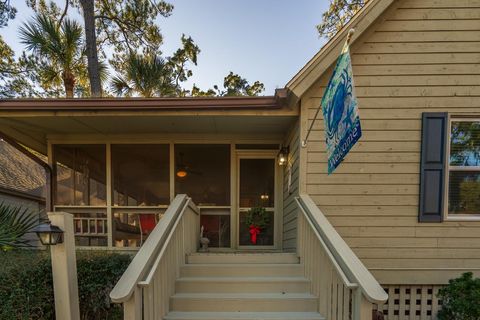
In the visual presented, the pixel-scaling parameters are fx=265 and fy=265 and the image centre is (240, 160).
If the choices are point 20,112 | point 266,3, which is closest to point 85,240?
point 20,112

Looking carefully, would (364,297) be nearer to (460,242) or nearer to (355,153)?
(355,153)

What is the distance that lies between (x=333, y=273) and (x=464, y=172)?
2439mm

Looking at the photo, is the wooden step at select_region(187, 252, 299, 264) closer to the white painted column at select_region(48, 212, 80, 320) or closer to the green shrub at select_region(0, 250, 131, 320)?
the green shrub at select_region(0, 250, 131, 320)

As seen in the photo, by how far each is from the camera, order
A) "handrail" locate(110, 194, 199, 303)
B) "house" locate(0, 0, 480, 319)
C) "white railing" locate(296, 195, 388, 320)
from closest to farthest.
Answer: "handrail" locate(110, 194, 199, 303) < "white railing" locate(296, 195, 388, 320) < "house" locate(0, 0, 480, 319)

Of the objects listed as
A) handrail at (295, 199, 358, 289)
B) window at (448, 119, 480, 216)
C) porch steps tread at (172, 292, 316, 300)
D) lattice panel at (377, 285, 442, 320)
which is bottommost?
lattice panel at (377, 285, 442, 320)

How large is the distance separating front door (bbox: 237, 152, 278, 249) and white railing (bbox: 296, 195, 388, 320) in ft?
5.03

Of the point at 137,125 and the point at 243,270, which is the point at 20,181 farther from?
the point at 243,270

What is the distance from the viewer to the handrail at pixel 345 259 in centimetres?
179

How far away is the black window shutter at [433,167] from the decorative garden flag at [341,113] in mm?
1648

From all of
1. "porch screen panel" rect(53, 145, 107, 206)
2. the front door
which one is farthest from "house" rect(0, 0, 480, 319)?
"porch screen panel" rect(53, 145, 107, 206)

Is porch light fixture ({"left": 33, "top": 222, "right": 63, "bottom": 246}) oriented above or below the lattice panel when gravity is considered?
above

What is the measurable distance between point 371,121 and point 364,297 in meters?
2.26

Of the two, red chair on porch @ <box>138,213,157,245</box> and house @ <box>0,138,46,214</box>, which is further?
house @ <box>0,138,46,214</box>

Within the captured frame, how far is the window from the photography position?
334 cm
